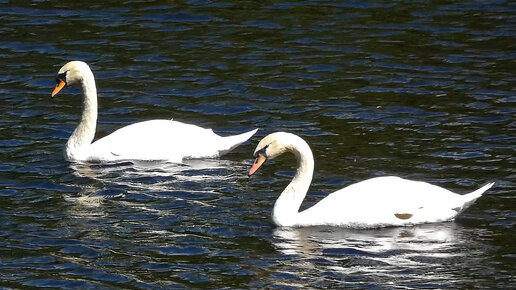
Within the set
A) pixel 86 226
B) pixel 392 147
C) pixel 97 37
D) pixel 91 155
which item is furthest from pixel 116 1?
pixel 86 226

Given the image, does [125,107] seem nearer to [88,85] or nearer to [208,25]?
[88,85]

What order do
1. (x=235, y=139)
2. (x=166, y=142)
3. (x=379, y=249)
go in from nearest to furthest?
→ (x=379, y=249), (x=235, y=139), (x=166, y=142)

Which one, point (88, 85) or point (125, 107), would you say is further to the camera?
point (125, 107)

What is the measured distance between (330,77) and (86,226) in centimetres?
571

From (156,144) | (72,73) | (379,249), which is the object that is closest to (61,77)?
(72,73)

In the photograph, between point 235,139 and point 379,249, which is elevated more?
point 235,139

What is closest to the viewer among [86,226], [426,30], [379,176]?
[86,226]

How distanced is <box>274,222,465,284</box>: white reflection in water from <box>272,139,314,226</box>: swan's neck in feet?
0.39

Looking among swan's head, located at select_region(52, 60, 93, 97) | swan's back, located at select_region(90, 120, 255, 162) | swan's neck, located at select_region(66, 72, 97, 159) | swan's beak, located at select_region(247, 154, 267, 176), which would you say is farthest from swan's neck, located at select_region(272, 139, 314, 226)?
swan's head, located at select_region(52, 60, 93, 97)

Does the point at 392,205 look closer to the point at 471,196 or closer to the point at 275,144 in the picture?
the point at 471,196

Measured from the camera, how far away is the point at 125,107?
Answer: 55.7 ft

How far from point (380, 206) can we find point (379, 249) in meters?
0.76

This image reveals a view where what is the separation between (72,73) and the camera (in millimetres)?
15797

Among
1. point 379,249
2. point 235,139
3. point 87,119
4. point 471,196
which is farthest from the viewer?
point 87,119
